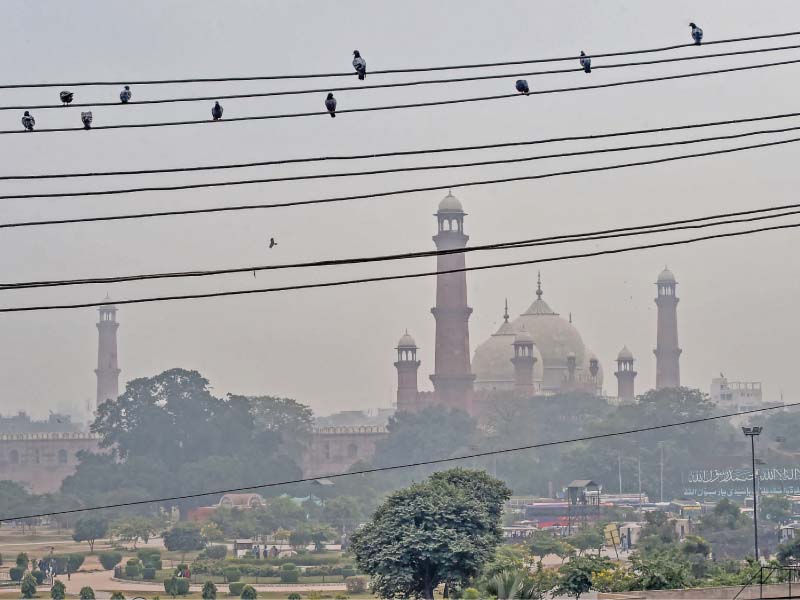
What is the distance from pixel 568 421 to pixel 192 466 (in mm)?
27613

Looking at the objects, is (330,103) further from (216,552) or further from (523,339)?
(523,339)

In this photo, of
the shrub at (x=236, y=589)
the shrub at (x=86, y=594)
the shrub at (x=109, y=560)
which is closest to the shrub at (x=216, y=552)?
the shrub at (x=109, y=560)

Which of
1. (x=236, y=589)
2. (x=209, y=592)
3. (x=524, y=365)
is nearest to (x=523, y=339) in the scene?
(x=524, y=365)

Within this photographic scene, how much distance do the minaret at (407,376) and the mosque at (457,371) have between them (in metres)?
0.06

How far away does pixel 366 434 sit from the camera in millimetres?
97188

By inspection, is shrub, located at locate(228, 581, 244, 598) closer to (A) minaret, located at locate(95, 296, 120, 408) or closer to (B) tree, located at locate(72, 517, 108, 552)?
(B) tree, located at locate(72, 517, 108, 552)

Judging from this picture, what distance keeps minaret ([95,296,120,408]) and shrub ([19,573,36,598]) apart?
61.6 metres

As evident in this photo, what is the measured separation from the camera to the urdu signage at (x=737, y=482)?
3219 inches

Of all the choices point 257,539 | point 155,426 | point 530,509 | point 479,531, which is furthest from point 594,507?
point 479,531

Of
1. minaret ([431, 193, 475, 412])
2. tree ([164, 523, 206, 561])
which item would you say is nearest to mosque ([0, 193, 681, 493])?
minaret ([431, 193, 475, 412])

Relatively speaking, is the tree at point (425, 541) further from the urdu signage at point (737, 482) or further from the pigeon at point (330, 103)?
the urdu signage at point (737, 482)

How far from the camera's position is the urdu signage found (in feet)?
268

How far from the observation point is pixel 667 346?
105750 millimetres

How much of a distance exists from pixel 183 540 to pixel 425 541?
29453 millimetres
